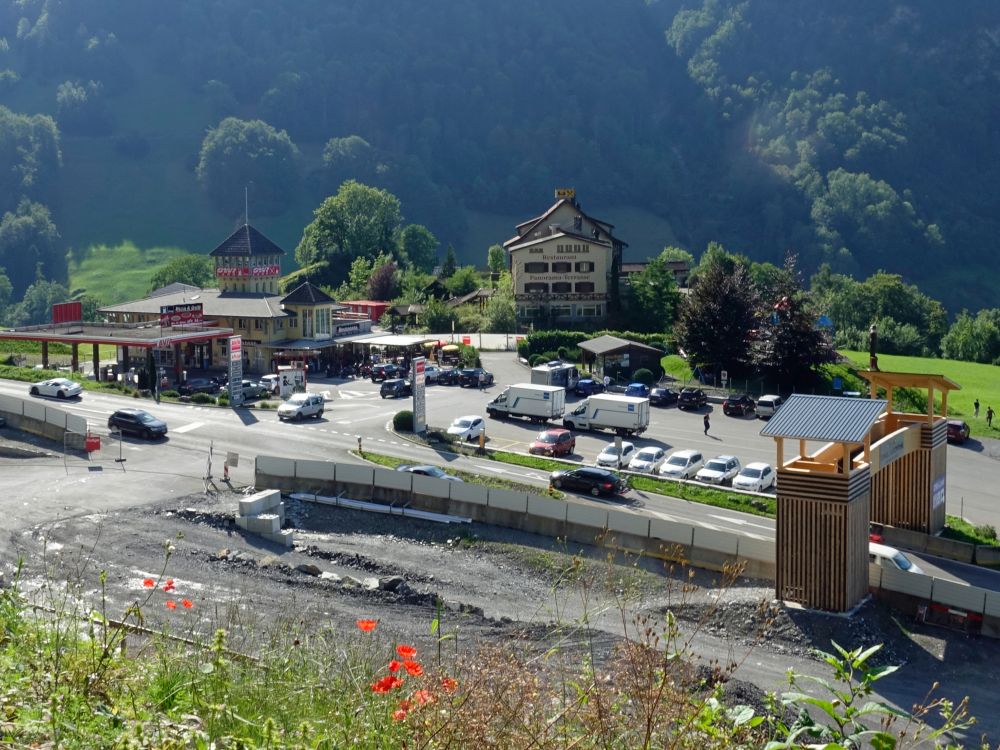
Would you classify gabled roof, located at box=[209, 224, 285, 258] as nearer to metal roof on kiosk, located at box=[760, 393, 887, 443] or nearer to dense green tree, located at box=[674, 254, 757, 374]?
dense green tree, located at box=[674, 254, 757, 374]

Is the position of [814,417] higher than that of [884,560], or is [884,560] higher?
[814,417]

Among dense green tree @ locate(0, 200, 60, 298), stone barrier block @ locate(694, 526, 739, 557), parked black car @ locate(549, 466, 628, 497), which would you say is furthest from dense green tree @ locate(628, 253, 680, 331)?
dense green tree @ locate(0, 200, 60, 298)

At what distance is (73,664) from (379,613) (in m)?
19.2

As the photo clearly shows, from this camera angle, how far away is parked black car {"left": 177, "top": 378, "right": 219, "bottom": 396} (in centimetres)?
6044

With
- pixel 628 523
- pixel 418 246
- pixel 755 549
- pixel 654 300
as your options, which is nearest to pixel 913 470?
pixel 755 549

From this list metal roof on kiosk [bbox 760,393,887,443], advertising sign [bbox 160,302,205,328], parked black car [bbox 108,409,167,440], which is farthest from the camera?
advertising sign [bbox 160,302,205,328]

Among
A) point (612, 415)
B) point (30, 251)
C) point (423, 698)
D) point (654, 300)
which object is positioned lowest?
point (612, 415)

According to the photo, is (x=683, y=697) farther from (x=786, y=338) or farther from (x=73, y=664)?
(x=786, y=338)

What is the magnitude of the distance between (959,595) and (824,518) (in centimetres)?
372

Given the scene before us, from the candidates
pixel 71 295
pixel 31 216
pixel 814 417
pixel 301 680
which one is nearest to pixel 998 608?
pixel 814 417

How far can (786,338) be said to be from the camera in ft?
211

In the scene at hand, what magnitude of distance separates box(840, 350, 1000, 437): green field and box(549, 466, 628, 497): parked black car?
22.9 m

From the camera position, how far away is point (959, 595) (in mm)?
29500

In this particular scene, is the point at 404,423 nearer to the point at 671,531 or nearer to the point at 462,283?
the point at 671,531
